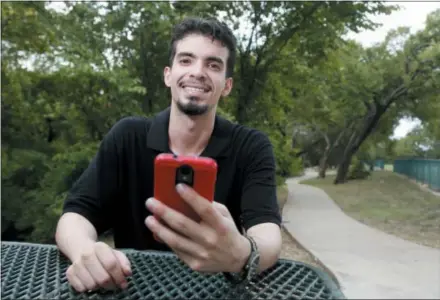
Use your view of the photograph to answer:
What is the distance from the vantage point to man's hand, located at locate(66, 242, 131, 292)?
0.86m

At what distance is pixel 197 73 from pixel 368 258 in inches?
190

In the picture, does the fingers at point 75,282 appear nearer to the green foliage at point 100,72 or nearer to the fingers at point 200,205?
the fingers at point 200,205

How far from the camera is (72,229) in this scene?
113 centimetres

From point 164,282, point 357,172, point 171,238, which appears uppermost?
point 171,238

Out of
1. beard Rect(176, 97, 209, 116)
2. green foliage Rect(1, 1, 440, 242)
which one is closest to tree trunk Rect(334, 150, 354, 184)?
green foliage Rect(1, 1, 440, 242)

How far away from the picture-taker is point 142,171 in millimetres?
1395

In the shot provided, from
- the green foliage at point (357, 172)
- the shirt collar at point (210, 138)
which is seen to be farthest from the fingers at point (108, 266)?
the green foliage at point (357, 172)

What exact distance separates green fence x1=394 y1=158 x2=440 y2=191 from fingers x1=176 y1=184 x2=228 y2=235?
418 inches

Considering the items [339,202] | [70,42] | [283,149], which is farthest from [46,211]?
[339,202]

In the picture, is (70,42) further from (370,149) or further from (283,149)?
(370,149)

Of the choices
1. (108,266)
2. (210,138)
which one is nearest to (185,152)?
(210,138)

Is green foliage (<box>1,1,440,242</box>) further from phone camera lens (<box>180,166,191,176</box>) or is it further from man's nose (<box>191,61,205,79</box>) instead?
phone camera lens (<box>180,166,191,176</box>)

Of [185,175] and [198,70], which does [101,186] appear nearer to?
[198,70]

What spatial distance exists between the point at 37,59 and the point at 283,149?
471 cm
